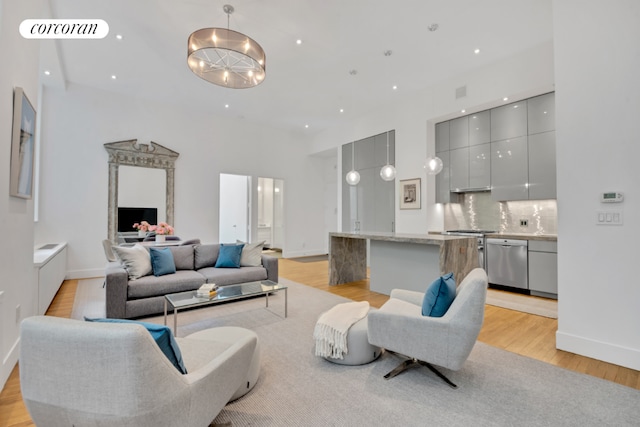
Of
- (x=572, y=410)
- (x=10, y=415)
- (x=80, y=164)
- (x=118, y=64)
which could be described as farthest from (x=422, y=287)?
(x=80, y=164)

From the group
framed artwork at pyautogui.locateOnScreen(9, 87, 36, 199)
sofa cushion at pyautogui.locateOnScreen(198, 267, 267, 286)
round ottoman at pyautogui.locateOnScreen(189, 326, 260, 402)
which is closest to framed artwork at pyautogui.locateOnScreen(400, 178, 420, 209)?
sofa cushion at pyautogui.locateOnScreen(198, 267, 267, 286)

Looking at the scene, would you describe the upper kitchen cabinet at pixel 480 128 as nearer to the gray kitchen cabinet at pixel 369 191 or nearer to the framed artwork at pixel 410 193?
the framed artwork at pixel 410 193

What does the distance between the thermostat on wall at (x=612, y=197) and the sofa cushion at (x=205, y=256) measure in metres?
4.55

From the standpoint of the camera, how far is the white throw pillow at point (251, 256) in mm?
4547

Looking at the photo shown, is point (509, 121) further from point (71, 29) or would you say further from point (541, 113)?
point (71, 29)

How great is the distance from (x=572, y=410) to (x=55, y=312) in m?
5.24

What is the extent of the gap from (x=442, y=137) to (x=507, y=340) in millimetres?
3959

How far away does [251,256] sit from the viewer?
4.58 meters

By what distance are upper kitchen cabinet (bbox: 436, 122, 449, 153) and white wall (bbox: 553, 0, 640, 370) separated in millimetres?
2883

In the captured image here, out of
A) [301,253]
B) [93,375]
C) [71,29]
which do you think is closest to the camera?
[93,375]

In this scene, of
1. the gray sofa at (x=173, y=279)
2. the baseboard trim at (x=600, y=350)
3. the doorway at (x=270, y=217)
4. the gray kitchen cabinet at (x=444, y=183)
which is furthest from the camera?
the doorway at (x=270, y=217)

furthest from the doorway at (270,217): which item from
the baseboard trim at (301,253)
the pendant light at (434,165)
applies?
the pendant light at (434,165)

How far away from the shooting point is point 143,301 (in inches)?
136

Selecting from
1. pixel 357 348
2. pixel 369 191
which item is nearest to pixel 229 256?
pixel 357 348
